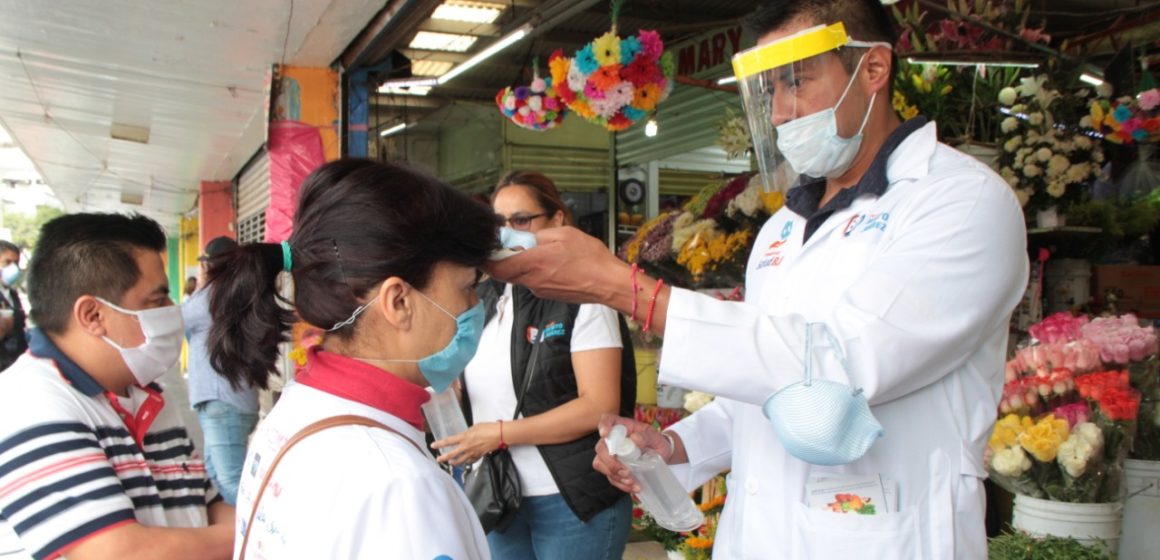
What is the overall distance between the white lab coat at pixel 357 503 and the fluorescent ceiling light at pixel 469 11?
7.73 metres

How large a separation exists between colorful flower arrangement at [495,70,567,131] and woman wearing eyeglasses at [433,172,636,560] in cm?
238

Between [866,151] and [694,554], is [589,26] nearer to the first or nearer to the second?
[694,554]

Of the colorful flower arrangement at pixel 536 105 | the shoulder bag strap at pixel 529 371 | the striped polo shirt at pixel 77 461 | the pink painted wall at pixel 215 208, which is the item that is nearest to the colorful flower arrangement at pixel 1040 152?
the colorful flower arrangement at pixel 536 105

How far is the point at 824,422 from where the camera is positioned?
1336 mm

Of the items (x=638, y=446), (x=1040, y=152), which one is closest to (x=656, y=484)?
(x=638, y=446)

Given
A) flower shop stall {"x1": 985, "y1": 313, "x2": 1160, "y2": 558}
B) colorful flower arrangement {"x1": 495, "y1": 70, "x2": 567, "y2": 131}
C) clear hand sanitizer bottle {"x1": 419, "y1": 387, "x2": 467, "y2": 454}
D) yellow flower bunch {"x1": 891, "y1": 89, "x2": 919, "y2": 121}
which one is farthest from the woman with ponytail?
colorful flower arrangement {"x1": 495, "y1": 70, "x2": 567, "y2": 131}

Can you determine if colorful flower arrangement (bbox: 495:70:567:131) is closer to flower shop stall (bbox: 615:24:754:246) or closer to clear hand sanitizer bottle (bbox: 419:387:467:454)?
flower shop stall (bbox: 615:24:754:246)

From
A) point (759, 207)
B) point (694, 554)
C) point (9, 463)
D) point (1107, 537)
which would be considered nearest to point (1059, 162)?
point (759, 207)

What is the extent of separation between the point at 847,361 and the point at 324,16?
4818 mm

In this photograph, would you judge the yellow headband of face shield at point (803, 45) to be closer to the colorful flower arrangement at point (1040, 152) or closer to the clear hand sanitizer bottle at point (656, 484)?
the clear hand sanitizer bottle at point (656, 484)

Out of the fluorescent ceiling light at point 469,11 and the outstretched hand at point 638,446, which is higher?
the fluorescent ceiling light at point 469,11

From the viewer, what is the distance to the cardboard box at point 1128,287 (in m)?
5.29

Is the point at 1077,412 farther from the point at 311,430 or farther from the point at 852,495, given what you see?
the point at 311,430

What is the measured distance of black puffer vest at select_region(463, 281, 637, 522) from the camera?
264 centimetres
